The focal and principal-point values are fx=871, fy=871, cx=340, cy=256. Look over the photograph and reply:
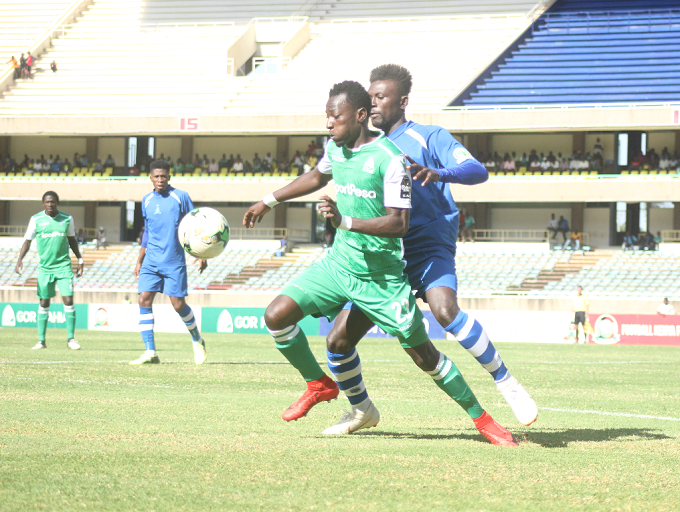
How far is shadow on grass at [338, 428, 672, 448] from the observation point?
18.2 feet

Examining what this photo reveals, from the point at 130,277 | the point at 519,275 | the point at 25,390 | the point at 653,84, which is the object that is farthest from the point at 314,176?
the point at 653,84

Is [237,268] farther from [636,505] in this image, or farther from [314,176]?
[636,505]

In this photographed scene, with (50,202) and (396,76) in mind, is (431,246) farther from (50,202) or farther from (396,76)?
(50,202)

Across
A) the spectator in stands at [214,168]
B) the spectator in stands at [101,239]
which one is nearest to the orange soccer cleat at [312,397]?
the spectator in stands at [101,239]

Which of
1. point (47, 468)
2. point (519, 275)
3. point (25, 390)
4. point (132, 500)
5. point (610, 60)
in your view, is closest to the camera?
point (132, 500)

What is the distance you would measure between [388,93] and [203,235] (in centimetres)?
338

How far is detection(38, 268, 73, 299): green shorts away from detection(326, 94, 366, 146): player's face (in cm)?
939

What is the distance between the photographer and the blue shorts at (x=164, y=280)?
11289 mm

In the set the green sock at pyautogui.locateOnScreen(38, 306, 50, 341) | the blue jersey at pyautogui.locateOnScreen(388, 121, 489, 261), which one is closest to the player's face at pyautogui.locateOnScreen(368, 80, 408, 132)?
the blue jersey at pyautogui.locateOnScreen(388, 121, 489, 261)

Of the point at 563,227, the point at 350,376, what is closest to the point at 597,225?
the point at 563,227

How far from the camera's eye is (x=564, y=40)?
40.0 meters

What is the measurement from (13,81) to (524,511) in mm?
45689

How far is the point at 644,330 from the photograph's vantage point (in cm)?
2575

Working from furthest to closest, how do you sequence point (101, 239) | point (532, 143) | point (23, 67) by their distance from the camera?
point (23, 67)
point (101, 239)
point (532, 143)
